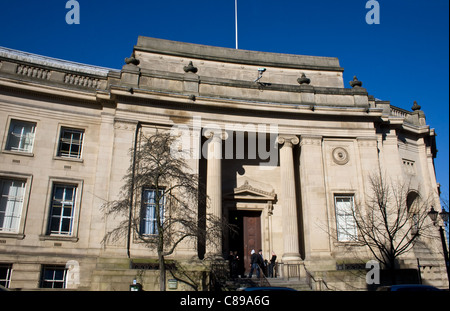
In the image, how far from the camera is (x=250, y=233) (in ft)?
71.5

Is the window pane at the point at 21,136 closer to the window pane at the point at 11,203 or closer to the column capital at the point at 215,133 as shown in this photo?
the window pane at the point at 11,203

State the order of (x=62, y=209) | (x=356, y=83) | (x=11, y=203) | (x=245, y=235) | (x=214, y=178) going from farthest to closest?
(x=356, y=83), (x=245, y=235), (x=214, y=178), (x=62, y=209), (x=11, y=203)

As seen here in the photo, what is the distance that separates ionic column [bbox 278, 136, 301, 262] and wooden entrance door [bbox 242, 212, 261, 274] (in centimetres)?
217

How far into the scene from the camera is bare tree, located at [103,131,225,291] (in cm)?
1451

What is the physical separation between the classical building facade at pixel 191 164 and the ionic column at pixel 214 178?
2.4 inches

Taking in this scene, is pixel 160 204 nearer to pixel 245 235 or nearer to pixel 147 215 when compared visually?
pixel 147 215

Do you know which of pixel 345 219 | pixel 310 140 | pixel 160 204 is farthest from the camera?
pixel 310 140

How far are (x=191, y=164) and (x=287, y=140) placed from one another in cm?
567

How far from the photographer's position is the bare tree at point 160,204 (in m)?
14.5

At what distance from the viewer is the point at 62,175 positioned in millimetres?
18734

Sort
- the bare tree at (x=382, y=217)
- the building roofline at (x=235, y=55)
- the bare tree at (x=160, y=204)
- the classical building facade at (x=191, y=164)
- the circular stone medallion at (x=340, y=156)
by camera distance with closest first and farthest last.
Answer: the bare tree at (x=160, y=204)
the classical building facade at (x=191, y=164)
the bare tree at (x=382, y=217)
the circular stone medallion at (x=340, y=156)
the building roofline at (x=235, y=55)

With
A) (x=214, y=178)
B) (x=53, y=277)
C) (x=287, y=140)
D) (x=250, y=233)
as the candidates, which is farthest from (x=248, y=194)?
(x=53, y=277)

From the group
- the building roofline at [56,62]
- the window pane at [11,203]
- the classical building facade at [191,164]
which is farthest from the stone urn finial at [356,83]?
the window pane at [11,203]
